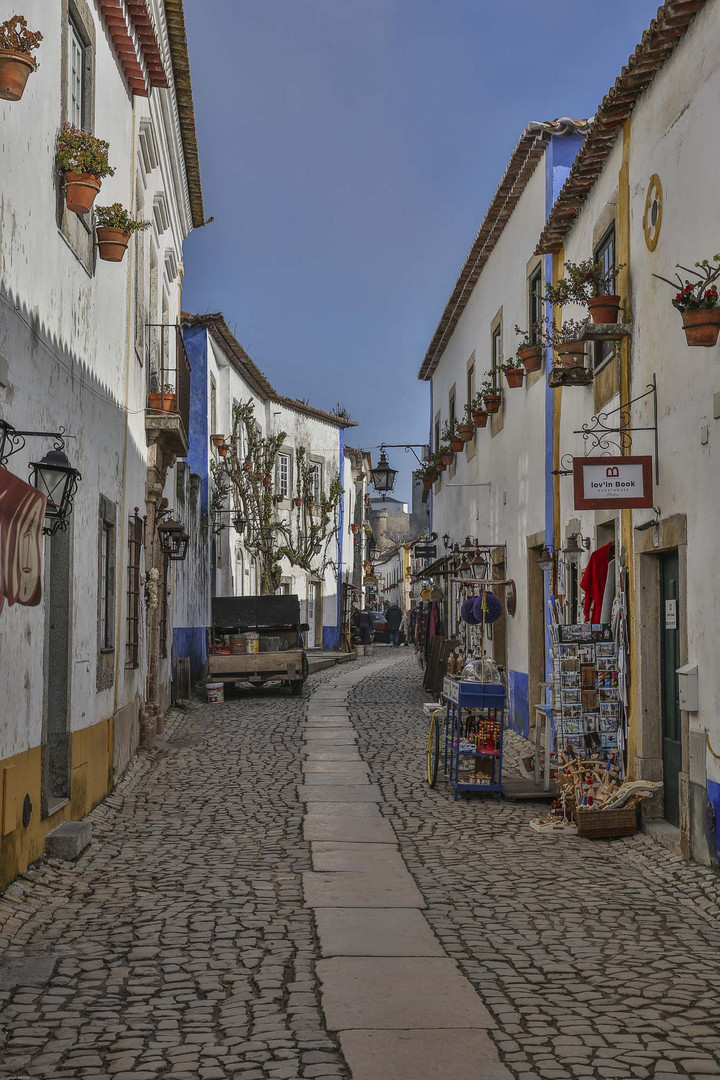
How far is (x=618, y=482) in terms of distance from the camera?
8.59 meters

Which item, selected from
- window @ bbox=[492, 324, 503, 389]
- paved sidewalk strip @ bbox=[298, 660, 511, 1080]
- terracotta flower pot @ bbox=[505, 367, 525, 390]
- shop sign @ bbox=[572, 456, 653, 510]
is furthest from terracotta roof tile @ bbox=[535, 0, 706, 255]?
paved sidewalk strip @ bbox=[298, 660, 511, 1080]

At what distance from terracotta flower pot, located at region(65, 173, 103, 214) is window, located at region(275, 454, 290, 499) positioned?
2503 cm

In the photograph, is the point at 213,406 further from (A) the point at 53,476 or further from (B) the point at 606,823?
(A) the point at 53,476

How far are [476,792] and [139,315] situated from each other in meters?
6.33

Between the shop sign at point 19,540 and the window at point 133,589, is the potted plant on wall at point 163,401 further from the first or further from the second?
the shop sign at point 19,540

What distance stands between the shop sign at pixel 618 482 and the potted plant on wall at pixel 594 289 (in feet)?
5.14

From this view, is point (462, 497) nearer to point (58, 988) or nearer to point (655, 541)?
point (655, 541)

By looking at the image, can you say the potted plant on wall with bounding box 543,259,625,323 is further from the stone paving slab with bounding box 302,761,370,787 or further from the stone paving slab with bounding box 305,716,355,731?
the stone paving slab with bounding box 305,716,355,731

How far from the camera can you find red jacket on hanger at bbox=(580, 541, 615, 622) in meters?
10.4

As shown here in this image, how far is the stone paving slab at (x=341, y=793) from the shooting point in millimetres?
10195

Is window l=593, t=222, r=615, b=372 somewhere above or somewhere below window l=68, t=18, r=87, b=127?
below

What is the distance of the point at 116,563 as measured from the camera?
36.8 feet

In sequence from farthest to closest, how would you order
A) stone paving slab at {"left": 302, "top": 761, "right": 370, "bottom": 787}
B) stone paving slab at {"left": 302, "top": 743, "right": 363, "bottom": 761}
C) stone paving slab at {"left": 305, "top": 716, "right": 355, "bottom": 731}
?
1. stone paving slab at {"left": 305, "top": 716, "right": 355, "bottom": 731}
2. stone paving slab at {"left": 302, "top": 743, "right": 363, "bottom": 761}
3. stone paving slab at {"left": 302, "top": 761, "right": 370, "bottom": 787}

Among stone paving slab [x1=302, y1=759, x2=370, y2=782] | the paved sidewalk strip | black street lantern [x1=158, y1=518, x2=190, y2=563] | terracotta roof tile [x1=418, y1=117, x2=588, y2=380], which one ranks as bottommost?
the paved sidewalk strip
